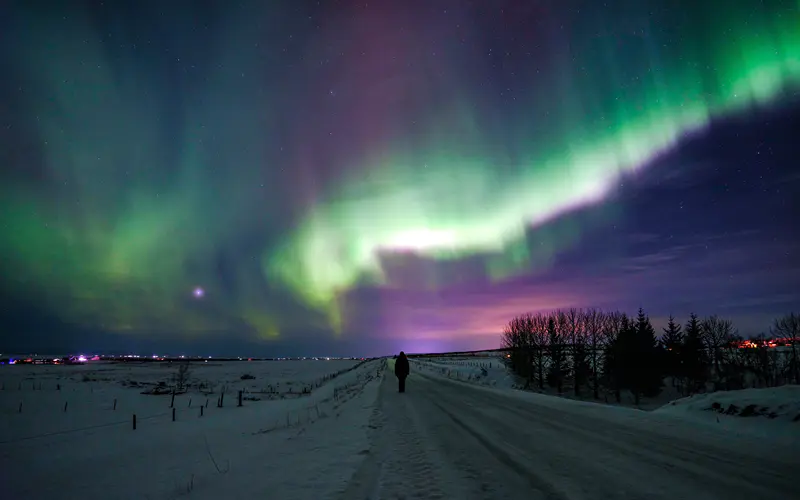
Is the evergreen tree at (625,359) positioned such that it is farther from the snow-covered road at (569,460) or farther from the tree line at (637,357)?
the snow-covered road at (569,460)

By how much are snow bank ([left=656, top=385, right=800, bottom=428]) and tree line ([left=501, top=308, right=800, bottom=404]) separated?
4439 centimetres

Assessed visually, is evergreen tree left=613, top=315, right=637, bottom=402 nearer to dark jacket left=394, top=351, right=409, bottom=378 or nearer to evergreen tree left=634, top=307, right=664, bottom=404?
evergreen tree left=634, top=307, right=664, bottom=404

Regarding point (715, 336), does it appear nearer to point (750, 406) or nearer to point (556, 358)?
point (556, 358)

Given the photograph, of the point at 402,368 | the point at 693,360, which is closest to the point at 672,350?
the point at 693,360

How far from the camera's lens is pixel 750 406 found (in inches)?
512

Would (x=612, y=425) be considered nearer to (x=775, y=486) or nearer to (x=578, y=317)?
(x=775, y=486)

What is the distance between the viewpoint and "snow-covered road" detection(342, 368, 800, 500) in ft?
21.5

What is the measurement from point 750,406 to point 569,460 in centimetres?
906

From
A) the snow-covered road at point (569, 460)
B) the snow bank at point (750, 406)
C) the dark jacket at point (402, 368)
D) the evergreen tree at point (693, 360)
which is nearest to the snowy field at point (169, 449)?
the snow-covered road at point (569, 460)

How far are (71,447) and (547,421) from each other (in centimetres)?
2755

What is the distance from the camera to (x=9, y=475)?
17953mm

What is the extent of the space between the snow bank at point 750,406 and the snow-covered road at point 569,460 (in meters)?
1.74

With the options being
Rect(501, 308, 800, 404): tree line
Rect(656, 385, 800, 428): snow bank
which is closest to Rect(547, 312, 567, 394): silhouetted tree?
Rect(501, 308, 800, 404): tree line

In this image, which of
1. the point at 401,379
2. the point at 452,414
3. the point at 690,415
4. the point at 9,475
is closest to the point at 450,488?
the point at 452,414
